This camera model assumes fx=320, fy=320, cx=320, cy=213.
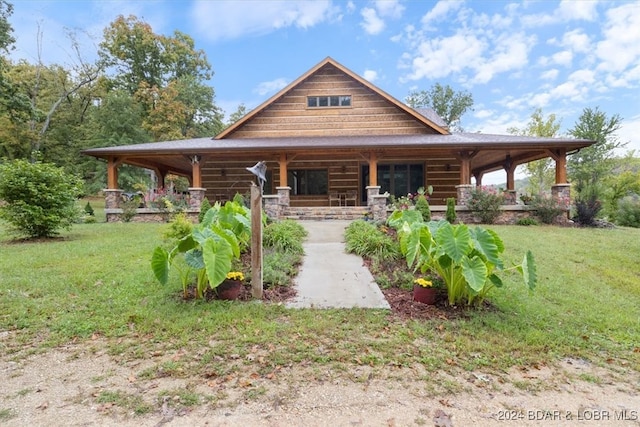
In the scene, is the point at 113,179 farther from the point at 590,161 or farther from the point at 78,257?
the point at 590,161

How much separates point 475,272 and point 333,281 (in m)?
2.17

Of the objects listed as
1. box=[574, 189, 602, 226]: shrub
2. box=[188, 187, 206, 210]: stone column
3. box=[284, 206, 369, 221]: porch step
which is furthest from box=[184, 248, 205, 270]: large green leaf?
box=[574, 189, 602, 226]: shrub

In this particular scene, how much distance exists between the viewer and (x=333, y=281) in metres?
5.07

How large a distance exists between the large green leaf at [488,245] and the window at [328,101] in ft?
37.0

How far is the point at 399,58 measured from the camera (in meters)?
21.4

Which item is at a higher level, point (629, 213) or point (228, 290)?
point (629, 213)

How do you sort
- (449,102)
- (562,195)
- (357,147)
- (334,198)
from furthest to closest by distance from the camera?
1. (449,102)
2. (334,198)
3. (357,147)
4. (562,195)

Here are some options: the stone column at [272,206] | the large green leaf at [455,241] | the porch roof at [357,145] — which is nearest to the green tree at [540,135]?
the porch roof at [357,145]

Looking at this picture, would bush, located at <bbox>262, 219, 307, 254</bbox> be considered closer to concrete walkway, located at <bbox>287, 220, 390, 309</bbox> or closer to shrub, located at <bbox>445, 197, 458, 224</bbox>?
concrete walkway, located at <bbox>287, 220, 390, 309</bbox>

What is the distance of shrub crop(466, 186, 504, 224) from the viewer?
436 inches

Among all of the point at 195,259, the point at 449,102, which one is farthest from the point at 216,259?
the point at 449,102

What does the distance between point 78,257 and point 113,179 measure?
7182mm

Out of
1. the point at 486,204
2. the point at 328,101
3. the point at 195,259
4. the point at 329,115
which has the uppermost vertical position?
the point at 328,101

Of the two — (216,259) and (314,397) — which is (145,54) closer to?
(216,259)
